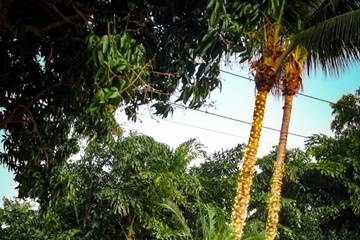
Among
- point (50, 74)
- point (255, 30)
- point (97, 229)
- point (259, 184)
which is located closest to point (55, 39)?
point (50, 74)

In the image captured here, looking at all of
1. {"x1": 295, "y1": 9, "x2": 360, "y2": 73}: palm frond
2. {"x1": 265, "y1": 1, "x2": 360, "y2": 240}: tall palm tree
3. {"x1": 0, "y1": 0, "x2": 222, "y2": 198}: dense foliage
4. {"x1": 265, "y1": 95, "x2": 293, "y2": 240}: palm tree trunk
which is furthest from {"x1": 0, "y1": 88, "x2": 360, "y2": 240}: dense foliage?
{"x1": 0, "y1": 0, "x2": 222, "y2": 198}: dense foliage

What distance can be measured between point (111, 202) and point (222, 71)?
26.5 feet

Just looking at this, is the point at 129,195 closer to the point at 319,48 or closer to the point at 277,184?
the point at 277,184

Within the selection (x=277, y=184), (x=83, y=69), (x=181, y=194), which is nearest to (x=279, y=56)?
(x=277, y=184)

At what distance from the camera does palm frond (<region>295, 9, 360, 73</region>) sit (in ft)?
31.6

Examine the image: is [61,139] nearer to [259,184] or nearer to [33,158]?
[33,158]

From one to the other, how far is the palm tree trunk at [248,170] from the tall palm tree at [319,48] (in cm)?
96

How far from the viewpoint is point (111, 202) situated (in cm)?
1287

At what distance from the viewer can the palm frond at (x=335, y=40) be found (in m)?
9.62

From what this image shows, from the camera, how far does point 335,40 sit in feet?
32.3

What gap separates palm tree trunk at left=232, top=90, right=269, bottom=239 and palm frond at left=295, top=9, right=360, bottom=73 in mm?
1134

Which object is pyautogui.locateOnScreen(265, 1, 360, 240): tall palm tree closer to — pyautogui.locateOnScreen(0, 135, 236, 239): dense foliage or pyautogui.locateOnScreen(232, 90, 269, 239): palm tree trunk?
pyautogui.locateOnScreen(232, 90, 269, 239): palm tree trunk

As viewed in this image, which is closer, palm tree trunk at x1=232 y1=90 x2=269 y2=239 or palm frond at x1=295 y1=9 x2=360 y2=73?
palm frond at x1=295 y1=9 x2=360 y2=73

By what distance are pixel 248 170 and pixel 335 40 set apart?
2.54 meters
